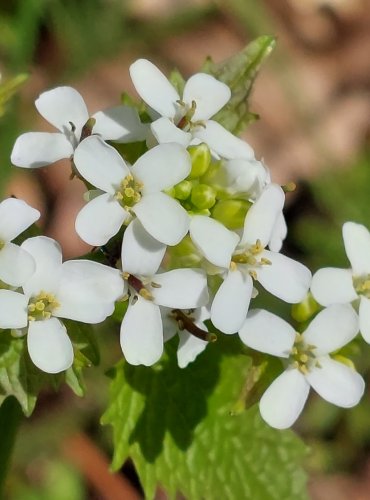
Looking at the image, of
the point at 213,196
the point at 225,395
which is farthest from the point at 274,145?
the point at 213,196

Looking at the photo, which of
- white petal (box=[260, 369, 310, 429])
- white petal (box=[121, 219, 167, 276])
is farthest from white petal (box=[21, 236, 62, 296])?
white petal (box=[260, 369, 310, 429])

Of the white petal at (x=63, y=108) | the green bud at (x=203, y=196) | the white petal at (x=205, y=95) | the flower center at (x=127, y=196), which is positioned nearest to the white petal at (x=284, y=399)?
the green bud at (x=203, y=196)

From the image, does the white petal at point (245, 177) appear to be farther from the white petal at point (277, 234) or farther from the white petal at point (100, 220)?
the white petal at point (100, 220)

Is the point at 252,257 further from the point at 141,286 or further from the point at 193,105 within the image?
the point at 193,105

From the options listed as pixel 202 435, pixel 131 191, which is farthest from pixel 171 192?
pixel 202 435

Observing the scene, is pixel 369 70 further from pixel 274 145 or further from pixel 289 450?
pixel 289 450

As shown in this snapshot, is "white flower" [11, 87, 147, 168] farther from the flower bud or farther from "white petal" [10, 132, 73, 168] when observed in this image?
the flower bud
